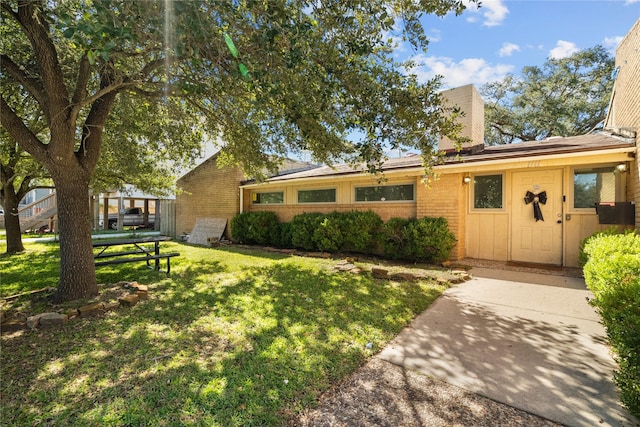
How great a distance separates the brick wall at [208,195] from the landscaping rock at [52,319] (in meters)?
9.86

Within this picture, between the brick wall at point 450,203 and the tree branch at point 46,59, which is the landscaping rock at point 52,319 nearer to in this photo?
the tree branch at point 46,59

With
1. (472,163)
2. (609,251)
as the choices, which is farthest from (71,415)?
(472,163)

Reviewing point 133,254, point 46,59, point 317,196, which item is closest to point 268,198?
point 317,196

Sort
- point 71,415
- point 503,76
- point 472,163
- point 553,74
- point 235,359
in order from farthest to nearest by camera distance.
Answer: point 503,76, point 553,74, point 472,163, point 235,359, point 71,415

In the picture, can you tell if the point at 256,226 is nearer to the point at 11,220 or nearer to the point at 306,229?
the point at 306,229

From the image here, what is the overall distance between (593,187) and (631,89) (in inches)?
88.7

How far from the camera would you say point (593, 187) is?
6820 mm

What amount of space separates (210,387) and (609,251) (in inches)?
205

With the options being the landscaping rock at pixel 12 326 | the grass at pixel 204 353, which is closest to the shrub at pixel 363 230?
the grass at pixel 204 353

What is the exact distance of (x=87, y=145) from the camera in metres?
4.90

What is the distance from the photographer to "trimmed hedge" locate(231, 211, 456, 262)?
7.70 meters

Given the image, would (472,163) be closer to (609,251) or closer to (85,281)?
(609,251)

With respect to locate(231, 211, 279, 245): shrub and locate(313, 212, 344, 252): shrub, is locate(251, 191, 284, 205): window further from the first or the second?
locate(313, 212, 344, 252): shrub

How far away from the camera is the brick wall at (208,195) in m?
13.8
